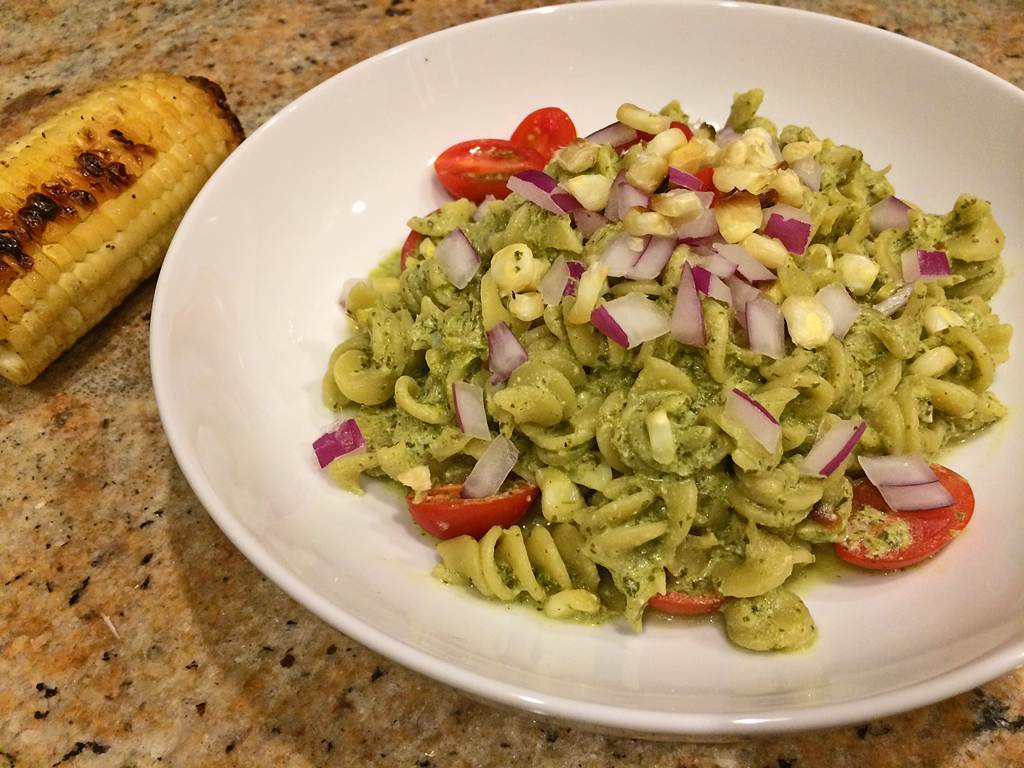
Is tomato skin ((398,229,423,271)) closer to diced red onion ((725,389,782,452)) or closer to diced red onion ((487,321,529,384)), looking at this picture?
diced red onion ((487,321,529,384))

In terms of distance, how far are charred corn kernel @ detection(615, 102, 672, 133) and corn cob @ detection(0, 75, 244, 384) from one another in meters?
1.74

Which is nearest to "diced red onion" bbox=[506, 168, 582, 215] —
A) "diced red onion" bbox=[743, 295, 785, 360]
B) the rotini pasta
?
the rotini pasta

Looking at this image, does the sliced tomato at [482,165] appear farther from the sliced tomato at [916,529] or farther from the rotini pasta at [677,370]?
the sliced tomato at [916,529]

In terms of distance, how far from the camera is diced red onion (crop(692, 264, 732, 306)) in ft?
7.30

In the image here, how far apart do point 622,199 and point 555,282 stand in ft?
1.12

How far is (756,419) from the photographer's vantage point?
2.05 metres

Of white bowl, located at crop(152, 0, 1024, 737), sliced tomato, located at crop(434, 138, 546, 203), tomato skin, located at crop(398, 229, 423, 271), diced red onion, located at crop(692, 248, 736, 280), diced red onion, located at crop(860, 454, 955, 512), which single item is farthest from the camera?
sliced tomato, located at crop(434, 138, 546, 203)

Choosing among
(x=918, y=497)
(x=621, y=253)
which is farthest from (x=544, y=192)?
(x=918, y=497)

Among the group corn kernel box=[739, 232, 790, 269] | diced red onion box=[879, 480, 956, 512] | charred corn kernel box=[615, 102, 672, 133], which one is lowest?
diced red onion box=[879, 480, 956, 512]

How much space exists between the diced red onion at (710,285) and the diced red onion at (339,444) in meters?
1.14

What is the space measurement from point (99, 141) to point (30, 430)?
1130 millimetres

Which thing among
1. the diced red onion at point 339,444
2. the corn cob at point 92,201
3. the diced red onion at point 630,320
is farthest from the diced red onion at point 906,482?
the corn cob at point 92,201

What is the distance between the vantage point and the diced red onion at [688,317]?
2178mm

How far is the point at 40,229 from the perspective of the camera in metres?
2.78
